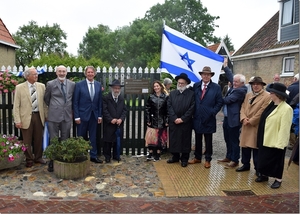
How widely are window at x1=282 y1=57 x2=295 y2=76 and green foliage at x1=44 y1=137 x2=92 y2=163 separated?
526 inches

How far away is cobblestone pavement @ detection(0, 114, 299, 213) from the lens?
3.71 m

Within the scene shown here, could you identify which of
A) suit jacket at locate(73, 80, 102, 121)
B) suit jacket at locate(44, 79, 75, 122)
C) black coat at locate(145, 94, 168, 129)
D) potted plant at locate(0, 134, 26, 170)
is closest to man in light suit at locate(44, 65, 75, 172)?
suit jacket at locate(44, 79, 75, 122)

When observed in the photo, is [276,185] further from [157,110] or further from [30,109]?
[30,109]

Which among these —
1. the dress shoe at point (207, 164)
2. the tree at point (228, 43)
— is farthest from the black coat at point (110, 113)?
the tree at point (228, 43)

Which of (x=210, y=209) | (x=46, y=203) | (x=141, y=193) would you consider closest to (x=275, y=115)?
(x=210, y=209)

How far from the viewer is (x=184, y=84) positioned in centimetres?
558

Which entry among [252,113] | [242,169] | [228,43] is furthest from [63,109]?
[228,43]

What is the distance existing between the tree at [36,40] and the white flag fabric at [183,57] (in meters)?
34.8

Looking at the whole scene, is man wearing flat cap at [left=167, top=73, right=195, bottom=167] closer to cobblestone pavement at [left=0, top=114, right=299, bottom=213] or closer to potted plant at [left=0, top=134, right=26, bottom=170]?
cobblestone pavement at [left=0, top=114, right=299, bottom=213]

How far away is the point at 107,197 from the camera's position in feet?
13.5

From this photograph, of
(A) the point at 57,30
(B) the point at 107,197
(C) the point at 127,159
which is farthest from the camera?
(A) the point at 57,30

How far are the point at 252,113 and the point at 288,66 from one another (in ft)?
39.2

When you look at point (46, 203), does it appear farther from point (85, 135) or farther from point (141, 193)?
point (85, 135)

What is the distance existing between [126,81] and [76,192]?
2730 millimetres
